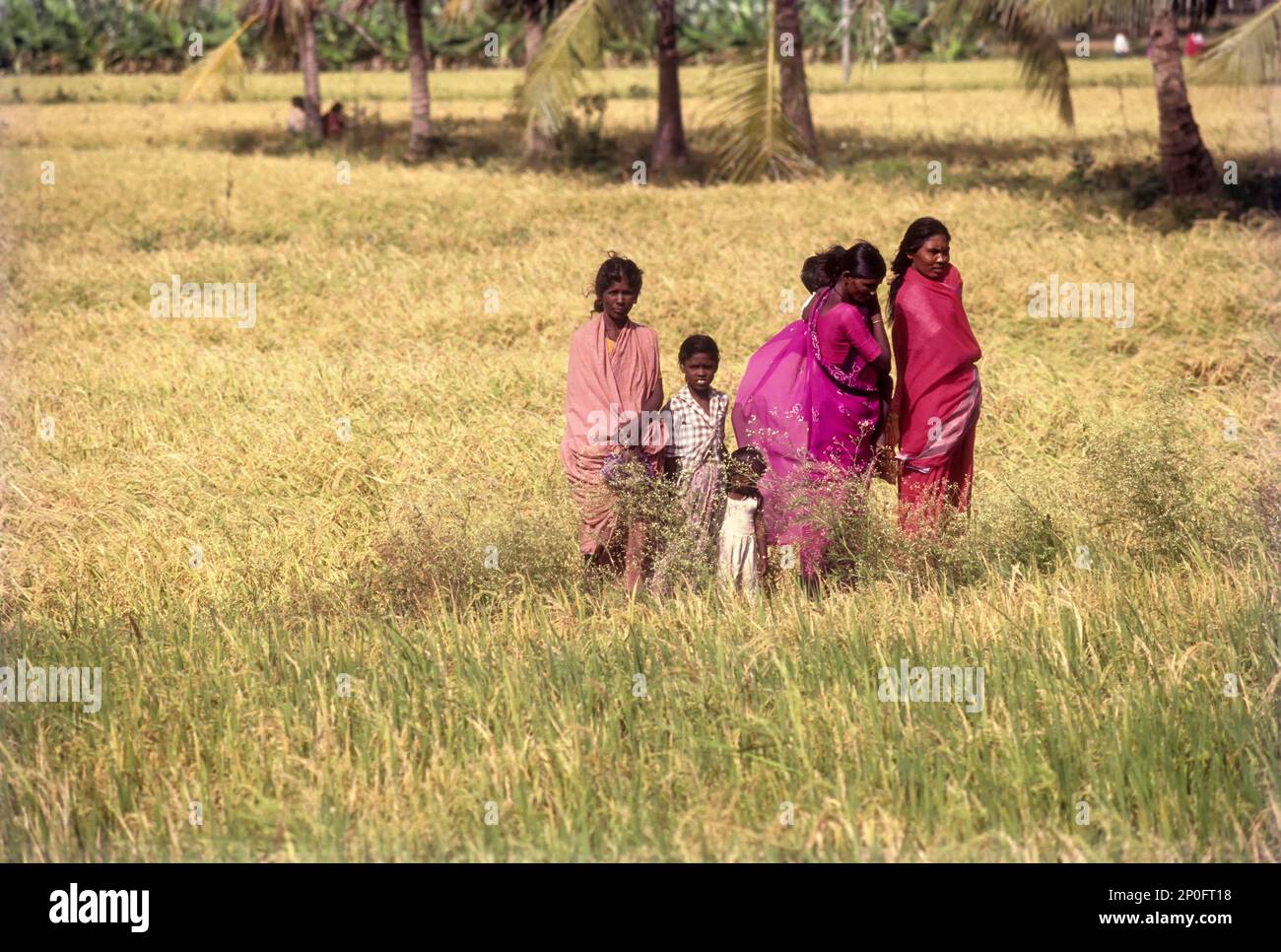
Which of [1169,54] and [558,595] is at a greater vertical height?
[1169,54]

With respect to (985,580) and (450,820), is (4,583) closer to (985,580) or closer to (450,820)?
(450,820)

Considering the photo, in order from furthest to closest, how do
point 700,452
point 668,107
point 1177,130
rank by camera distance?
point 668,107 < point 1177,130 < point 700,452

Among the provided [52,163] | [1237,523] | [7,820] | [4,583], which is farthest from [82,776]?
[52,163]

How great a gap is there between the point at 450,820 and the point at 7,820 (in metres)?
1.11

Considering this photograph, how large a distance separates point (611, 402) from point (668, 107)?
1475 centimetres

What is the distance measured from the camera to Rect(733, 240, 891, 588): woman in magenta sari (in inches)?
218

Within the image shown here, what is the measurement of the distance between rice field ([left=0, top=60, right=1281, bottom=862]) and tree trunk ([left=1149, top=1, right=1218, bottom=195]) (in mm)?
984

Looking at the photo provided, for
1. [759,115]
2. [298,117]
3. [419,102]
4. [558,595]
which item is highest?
[298,117]

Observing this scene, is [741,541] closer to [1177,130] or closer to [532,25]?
[1177,130]

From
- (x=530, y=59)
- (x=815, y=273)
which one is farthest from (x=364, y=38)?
(x=815, y=273)

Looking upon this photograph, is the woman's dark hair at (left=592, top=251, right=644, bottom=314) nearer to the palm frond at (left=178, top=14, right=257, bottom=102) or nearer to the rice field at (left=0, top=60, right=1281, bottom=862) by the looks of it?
the rice field at (left=0, top=60, right=1281, bottom=862)

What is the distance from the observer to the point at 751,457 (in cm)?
552

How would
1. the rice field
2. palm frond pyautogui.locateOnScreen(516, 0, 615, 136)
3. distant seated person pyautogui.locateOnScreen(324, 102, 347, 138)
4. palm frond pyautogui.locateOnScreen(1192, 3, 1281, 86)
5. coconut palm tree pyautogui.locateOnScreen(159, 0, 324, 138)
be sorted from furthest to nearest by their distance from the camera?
distant seated person pyautogui.locateOnScreen(324, 102, 347, 138)
coconut palm tree pyautogui.locateOnScreen(159, 0, 324, 138)
palm frond pyautogui.locateOnScreen(516, 0, 615, 136)
palm frond pyautogui.locateOnScreen(1192, 3, 1281, 86)
the rice field

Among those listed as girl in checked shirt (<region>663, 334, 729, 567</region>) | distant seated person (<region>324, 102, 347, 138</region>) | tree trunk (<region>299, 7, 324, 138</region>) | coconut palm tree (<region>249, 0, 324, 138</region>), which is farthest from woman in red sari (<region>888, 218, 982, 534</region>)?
distant seated person (<region>324, 102, 347, 138</region>)
